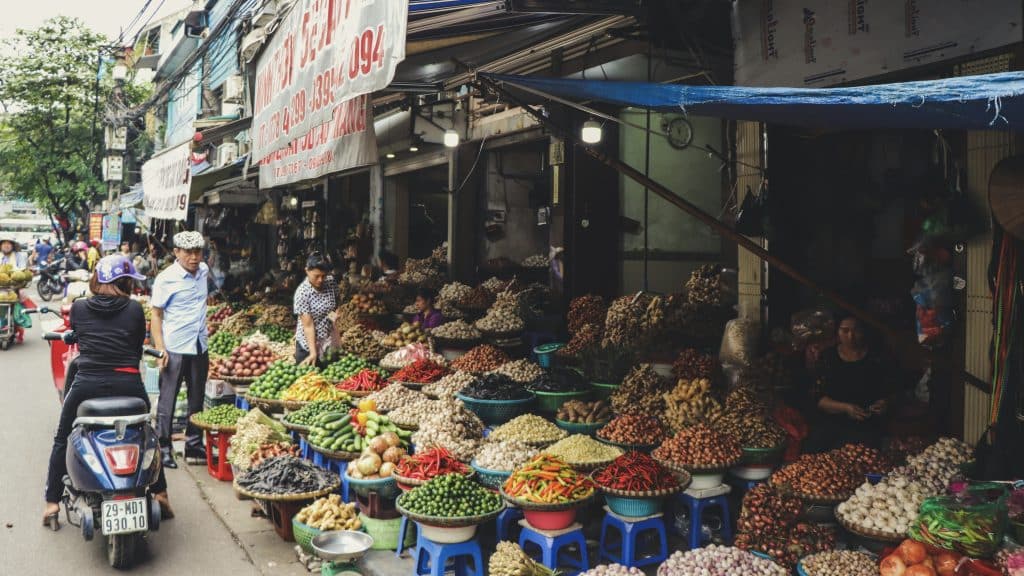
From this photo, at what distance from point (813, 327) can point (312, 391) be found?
4862 mm

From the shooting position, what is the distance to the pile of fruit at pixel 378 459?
221 inches

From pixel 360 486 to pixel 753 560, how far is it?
2835 mm

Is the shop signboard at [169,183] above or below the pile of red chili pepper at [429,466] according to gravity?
above

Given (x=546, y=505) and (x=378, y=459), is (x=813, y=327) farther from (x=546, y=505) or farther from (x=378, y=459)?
(x=378, y=459)

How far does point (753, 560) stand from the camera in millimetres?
4133

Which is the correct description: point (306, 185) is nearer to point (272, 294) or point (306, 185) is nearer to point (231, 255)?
point (272, 294)

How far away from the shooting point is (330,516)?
535cm

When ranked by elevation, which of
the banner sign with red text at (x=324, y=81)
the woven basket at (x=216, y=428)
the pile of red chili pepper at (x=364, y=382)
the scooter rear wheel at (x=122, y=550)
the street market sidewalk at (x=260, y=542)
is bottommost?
the street market sidewalk at (x=260, y=542)

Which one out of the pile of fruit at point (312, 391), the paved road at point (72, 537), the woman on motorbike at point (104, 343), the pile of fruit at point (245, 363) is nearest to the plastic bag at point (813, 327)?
the pile of fruit at point (312, 391)

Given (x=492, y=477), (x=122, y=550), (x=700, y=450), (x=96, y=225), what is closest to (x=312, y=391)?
(x=122, y=550)

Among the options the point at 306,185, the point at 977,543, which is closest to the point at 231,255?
the point at 306,185

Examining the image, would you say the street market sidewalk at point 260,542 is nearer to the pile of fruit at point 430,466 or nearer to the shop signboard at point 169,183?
the pile of fruit at point 430,466

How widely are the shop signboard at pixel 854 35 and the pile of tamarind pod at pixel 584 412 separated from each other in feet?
9.99

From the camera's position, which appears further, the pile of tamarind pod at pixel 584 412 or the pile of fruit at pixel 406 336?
the pile of fruit at pixel 406 336
